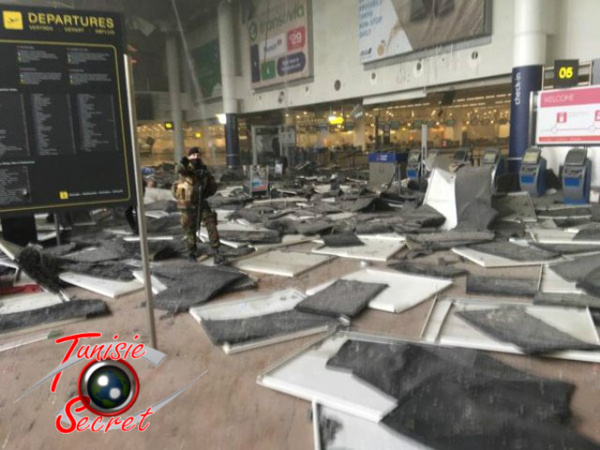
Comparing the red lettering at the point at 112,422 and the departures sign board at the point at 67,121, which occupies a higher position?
the departures sign board at the point at 67,121

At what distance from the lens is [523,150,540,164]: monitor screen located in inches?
393

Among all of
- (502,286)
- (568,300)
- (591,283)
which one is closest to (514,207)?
(591,283)

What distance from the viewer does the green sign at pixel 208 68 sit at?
2464 cm

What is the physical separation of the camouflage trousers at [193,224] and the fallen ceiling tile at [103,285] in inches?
31.9

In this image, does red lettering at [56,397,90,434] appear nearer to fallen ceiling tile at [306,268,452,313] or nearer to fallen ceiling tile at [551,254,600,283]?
fallen ceiling tile at [306,268,452,313]

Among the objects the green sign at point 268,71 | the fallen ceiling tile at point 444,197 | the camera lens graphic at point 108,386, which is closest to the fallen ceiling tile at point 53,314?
the camera lens graphic at point 108,386

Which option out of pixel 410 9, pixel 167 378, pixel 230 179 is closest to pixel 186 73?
pixel 230 179

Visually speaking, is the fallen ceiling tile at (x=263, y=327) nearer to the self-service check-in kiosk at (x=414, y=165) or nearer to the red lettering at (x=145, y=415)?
the red lettering at (x=145, y=415)

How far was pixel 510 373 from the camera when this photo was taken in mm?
2369

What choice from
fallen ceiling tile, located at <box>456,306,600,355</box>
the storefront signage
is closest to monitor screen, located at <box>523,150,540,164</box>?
the storefront signage

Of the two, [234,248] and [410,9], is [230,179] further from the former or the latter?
[234,248]

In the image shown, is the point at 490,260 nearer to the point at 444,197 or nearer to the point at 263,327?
the point at 444,197

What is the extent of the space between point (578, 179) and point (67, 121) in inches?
350

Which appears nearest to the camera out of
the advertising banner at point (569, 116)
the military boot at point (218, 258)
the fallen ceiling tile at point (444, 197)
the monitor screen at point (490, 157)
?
the military boot at point (218, 258)
